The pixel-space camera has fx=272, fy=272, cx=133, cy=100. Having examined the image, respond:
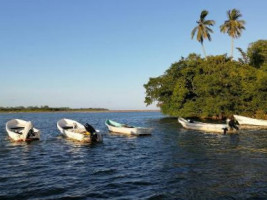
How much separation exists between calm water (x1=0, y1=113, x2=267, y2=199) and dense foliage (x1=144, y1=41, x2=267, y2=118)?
3486cm

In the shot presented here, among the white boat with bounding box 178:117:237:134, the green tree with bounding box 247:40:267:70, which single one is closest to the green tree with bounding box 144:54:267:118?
the green tree with bounding box 247:40:267:70

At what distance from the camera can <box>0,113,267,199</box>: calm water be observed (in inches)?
477

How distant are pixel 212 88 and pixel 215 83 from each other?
1.27 meters

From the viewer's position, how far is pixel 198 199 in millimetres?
11180

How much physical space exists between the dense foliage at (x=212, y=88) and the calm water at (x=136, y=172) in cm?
3486

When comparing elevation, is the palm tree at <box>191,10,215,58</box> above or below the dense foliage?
above

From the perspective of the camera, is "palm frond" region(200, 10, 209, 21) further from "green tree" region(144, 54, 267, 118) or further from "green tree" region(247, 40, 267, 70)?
"green tree" region(247, 40, 267, 70)

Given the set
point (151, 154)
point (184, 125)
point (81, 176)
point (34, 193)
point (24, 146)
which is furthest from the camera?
point (184, 125)

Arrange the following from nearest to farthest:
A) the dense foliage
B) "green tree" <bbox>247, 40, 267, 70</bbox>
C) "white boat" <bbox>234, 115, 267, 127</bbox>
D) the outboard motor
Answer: the outboard motor < "white boat" <bbox>234, 115, 267, 127</bbox> < the dense foliage < "green tree" <bbox>247, 40, 267, 70</bbox>

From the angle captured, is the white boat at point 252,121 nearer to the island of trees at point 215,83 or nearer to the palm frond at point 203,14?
the island of trees at point 215,83

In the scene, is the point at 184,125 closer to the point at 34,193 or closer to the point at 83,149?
the point at 83,149

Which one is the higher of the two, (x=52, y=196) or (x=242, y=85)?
(x=242, y=85)

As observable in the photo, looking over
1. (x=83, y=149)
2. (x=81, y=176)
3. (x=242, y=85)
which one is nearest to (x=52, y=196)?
(x=81, y=176)

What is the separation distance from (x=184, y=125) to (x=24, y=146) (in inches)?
986
